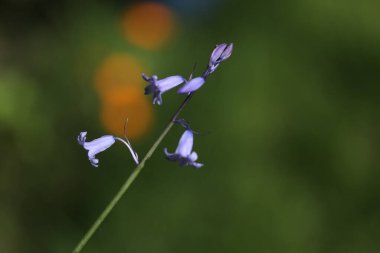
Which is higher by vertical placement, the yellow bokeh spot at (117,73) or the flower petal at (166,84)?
the flower petal at (166,84)

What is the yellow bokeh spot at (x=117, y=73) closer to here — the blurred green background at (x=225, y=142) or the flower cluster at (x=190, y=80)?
the blurred green background at (x=225, y=142)

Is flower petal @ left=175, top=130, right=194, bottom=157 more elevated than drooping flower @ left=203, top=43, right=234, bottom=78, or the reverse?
drooping flower @ left=203, top=43, right=234, bottom=78

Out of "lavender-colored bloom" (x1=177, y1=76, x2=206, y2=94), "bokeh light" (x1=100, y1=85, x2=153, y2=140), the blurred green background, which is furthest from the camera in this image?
"bokeh light" (x1=100, y1=85, x2=153, y2=140)

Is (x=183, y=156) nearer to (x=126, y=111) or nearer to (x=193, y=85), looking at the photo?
(x=193, y=85)

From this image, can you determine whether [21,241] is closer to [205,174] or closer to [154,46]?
[205,174]

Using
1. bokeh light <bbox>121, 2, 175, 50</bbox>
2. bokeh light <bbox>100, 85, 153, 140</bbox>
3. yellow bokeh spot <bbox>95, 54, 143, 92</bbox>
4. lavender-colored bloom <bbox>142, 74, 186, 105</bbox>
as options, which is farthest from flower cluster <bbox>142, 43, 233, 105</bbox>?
bokeh light <bbox>121, 2, 175, 50</bbox>

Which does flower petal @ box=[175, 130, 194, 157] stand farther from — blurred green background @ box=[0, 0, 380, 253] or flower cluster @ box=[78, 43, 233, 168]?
blurred green background @ box=[0, 0, 380, 253]

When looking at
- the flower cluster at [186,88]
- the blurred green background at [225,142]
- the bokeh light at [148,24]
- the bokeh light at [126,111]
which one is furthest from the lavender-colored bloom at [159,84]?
the bokeh light at [148,24]
